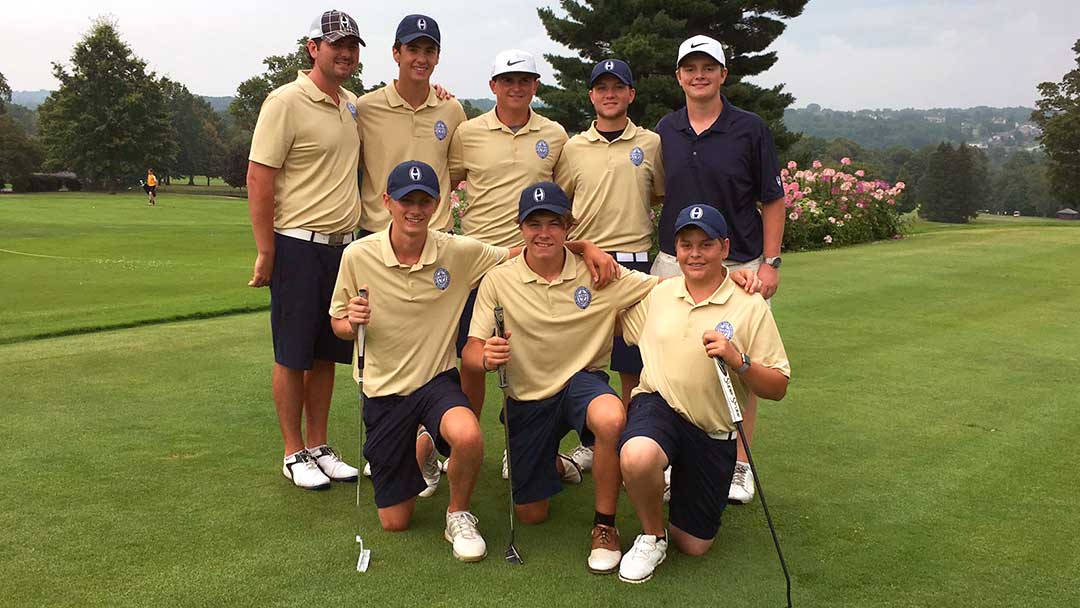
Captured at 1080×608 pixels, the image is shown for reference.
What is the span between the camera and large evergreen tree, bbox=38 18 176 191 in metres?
55.8

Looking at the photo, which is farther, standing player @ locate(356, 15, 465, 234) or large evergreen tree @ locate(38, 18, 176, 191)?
large evergreen tree @ locate(38, 18, 176, 191)

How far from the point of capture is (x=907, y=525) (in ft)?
12.2

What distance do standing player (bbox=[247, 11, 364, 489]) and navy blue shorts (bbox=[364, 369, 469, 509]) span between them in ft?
1.59

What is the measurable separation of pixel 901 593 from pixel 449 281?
7.33 ft

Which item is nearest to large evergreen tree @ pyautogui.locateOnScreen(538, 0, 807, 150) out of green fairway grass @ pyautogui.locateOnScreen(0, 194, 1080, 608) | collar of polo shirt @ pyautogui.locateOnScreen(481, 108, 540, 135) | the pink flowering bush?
the pink flowering bush

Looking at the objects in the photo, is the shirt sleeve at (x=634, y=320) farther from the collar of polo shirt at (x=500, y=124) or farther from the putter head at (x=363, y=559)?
the putter head at (x=363, y=559)

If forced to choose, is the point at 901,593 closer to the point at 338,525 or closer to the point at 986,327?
the point at 338,525

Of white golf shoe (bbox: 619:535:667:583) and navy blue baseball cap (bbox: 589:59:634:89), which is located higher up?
navy blue baseball cap (bbox: 589:59:634:89)

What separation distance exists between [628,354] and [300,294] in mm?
1667

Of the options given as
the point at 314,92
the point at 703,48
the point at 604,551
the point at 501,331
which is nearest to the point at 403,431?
the point at 501,331

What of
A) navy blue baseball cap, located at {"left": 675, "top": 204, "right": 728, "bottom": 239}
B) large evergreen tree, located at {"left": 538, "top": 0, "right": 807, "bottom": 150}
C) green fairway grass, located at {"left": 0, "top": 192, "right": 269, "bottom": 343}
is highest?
large evergreen tree, located at {"left": 538, "top": 0, "right": 807, "bottom": 150}

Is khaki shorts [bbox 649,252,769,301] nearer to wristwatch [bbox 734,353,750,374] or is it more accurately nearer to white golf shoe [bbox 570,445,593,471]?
wristwatch [bbox 734,353,750,374]

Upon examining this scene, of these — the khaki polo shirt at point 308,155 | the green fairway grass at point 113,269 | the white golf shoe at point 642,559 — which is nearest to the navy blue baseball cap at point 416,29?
the khaki polo shirt at point 308,155

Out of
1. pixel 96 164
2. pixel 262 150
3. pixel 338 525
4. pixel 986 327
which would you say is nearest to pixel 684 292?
pixel 338 525
